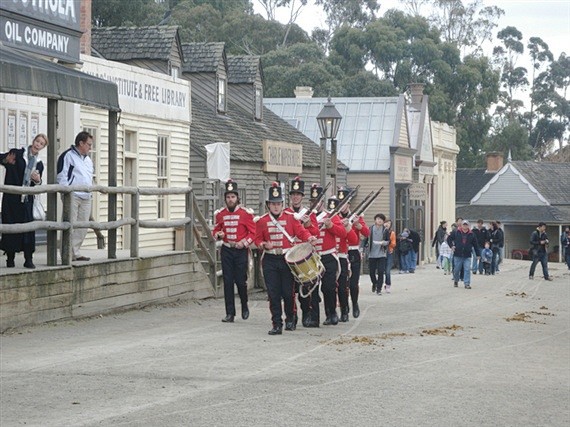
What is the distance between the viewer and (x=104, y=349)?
46.8ft

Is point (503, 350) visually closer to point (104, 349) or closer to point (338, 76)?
point (104, 349)

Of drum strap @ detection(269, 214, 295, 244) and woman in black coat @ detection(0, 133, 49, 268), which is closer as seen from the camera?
woman in black coat @ detection(0, 133, 49, 268)

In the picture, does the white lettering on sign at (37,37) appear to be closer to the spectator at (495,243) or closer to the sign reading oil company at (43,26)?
the sign reading oil company at (43,26)

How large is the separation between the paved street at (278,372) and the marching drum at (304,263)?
709 mm

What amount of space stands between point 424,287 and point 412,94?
30.9 meters

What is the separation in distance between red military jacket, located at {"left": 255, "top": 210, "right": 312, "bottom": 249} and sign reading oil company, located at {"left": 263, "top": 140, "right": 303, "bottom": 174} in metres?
20.6

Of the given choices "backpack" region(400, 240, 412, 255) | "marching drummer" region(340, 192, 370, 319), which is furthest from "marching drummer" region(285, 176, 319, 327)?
"backpack" region(400, 240, 412, 255)

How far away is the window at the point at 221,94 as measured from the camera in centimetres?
3809

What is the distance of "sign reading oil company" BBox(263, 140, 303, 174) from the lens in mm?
37728

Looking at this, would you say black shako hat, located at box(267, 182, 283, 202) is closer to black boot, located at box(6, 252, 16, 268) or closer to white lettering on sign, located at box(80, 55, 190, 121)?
black boot, located at box(6, 252, 16, 268)

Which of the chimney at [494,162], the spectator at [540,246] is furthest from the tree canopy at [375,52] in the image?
the spectator at [540,246]

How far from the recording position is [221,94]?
3828 cm

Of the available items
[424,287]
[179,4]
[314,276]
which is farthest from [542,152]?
[314,276]

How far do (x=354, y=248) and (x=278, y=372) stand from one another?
717cm
